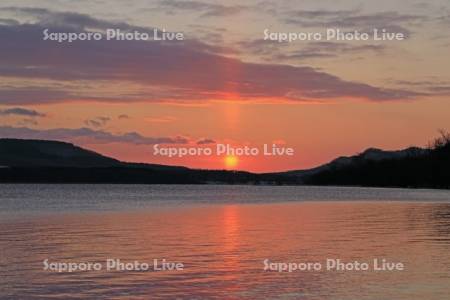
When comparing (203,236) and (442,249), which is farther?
(203,236)

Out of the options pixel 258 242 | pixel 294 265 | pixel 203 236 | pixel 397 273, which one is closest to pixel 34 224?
pixel 203 236

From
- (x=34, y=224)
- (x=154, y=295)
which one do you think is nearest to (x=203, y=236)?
(x=34, y=224)

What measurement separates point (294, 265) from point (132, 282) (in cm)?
723

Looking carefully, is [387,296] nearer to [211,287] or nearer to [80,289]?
[211,287]

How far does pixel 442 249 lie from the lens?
36.3m

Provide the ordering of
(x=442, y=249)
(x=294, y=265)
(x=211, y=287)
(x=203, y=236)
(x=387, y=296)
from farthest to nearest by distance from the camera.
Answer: (x=203, y=236) < (x=442, y=249) < (x=294, y=265) < (x=211, y=287) < (x=387, y=296)

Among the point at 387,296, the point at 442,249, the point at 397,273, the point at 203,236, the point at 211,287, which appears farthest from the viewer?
the point at 203,236

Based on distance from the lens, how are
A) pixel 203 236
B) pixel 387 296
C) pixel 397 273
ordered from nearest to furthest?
pixel 387 296 < pixel 397 273 < pixel 203 236

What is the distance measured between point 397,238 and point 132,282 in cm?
2086

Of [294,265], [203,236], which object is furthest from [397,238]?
[294,265]

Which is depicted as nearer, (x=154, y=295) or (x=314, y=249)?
(x=154, y=295)

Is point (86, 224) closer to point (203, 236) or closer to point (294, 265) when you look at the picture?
point (203, 236)

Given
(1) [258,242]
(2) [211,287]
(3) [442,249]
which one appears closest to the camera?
(2) [211,287]

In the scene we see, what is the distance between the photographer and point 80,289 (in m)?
25.0
